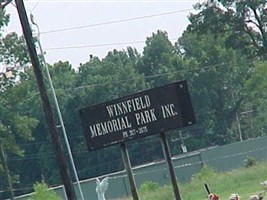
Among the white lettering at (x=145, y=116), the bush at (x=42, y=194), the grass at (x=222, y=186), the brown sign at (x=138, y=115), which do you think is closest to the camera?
the brown sign at (x=138, y=115)

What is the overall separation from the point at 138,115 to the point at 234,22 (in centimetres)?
3591

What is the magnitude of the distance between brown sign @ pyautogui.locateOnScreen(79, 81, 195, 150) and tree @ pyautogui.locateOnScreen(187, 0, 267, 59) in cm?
3542

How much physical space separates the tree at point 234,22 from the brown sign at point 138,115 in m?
35.4

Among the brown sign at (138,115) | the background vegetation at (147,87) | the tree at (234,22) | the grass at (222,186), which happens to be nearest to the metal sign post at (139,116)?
the brown sign at (138,115)

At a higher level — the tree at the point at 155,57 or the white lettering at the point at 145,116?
the tree at the point at 155,57

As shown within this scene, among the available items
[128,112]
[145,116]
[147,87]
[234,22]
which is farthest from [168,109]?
[147,87]

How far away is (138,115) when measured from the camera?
22156 mm

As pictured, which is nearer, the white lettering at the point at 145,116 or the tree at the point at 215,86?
the white lettering at the point at 145,116

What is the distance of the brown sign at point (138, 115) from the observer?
22.0 metres

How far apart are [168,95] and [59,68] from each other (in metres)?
73.4

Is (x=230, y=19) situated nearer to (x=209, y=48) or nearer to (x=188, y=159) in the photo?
(x=188, y=159)

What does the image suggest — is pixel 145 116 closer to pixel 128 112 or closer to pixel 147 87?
pixel 128 112

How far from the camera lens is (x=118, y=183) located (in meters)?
60.4

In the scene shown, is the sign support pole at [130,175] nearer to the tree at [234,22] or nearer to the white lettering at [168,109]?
the white lettering at [168,109]
